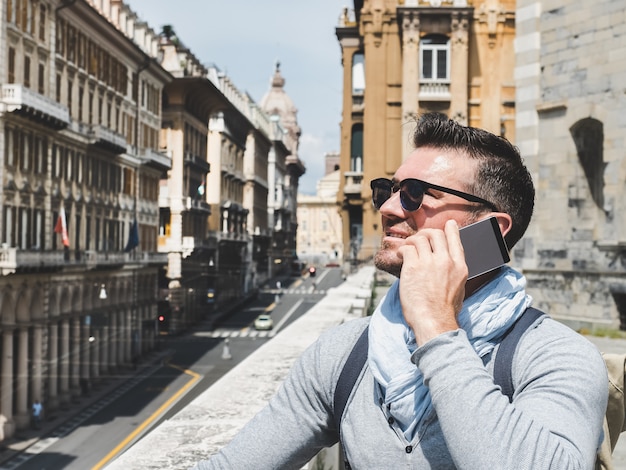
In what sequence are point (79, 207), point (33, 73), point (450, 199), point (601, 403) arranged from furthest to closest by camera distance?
point (79, 207)
point (33, 73)
point (450, 199)
point (601, 403)

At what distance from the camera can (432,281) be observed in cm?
214

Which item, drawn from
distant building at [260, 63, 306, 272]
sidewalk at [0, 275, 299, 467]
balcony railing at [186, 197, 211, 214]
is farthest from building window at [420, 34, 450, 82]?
distant building at [260, 63, 306, 272]

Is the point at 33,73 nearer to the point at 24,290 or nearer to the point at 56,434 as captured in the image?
the point at 24,290

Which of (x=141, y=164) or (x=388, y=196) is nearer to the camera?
(x=388, y=196)

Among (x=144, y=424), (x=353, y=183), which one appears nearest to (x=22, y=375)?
(x=144, y=424)

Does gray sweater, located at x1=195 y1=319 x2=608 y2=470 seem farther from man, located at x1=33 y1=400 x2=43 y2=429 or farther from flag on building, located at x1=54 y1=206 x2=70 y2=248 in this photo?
flag on building, located at x1=54 y1=206 x2=70 y2=248

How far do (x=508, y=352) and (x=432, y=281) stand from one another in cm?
27

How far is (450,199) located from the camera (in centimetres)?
243

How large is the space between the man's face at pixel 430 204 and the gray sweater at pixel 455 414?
1.05ft

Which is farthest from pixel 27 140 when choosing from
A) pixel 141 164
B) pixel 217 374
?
pixel 141 164

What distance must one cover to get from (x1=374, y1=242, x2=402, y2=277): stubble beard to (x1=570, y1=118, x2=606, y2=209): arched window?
10.2 m

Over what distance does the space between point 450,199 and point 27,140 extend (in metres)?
35.2

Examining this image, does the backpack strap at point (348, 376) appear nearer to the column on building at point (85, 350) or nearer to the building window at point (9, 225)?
the building window at point (9, 225)

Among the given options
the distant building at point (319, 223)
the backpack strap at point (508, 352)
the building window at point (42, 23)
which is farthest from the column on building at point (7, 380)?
the distant building at point (319, 223)
